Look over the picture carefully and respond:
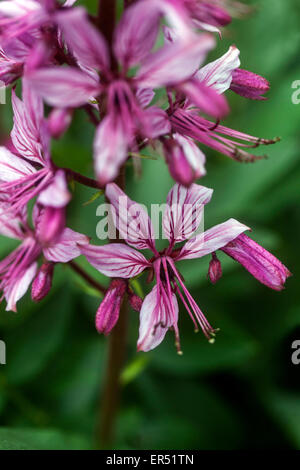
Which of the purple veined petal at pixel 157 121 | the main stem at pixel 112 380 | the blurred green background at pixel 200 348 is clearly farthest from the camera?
the blurred green background at pixel 200 348

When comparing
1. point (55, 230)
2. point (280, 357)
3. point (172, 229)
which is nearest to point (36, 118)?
point (55, 230)

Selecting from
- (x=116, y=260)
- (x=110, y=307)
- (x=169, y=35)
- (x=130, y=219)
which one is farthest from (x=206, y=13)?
(x=110, y=307)

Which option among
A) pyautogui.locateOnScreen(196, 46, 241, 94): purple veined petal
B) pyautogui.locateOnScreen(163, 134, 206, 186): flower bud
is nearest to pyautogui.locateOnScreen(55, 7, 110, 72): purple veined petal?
pyautogui.locateOnScreen(163, 134, 206, 186): flower bud

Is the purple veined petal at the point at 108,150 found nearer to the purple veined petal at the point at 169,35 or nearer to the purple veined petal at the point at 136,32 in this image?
the purple veined petal at the point at 136,32

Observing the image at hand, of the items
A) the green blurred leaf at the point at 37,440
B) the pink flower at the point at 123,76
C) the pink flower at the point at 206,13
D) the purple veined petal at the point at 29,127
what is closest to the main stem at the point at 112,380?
the green blurred leaf at the point at 37,440

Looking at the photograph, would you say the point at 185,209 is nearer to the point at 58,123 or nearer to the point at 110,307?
the point at 110,307

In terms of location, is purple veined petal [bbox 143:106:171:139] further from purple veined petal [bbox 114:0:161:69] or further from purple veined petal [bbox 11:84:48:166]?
purple veined petal [bbox 11:84:48:166]
